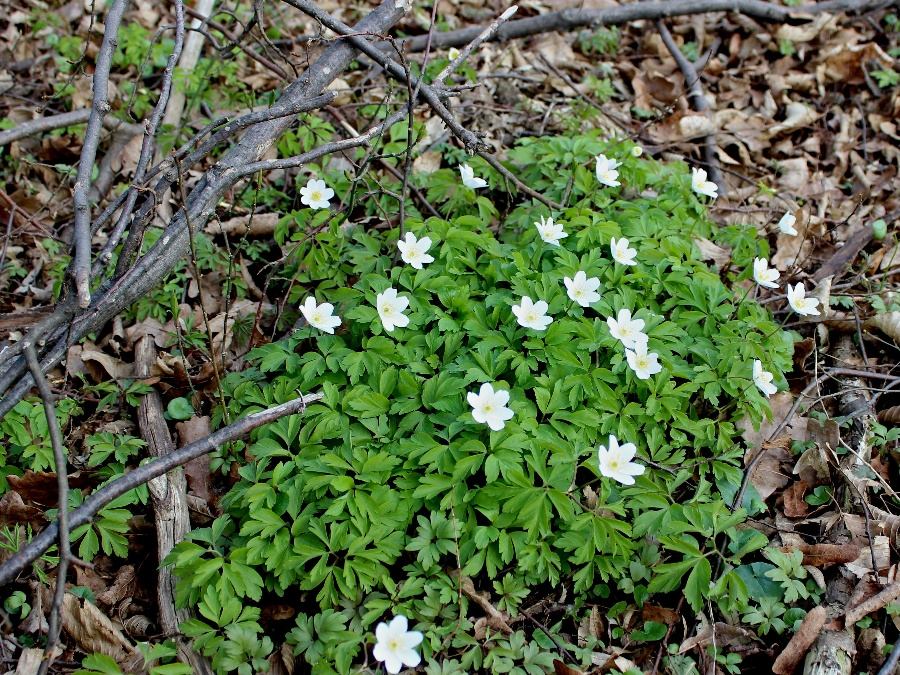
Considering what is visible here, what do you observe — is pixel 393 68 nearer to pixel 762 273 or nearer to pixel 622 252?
pixel 622 252

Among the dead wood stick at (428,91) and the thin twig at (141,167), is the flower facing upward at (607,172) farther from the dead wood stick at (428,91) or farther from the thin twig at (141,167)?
the thin twig at (141,167)

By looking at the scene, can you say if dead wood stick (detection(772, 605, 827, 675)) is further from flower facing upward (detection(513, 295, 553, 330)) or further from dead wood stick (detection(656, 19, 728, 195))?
dead wood stick (detection(656, 19, 728, 195))

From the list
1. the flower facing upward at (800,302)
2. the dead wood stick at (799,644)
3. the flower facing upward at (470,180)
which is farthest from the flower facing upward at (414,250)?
the dead wood stick at (799,644)

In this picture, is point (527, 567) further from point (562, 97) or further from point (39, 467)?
point (562, 97)

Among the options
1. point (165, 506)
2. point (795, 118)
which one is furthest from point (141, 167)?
point (795, 118)

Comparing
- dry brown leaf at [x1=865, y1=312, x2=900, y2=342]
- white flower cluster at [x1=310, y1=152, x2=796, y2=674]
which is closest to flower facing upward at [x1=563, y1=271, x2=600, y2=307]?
white flower cluster at [x1=310, y1=152, x2=796, y2=674]

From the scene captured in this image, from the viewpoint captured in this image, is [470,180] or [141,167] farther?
[470,180]
